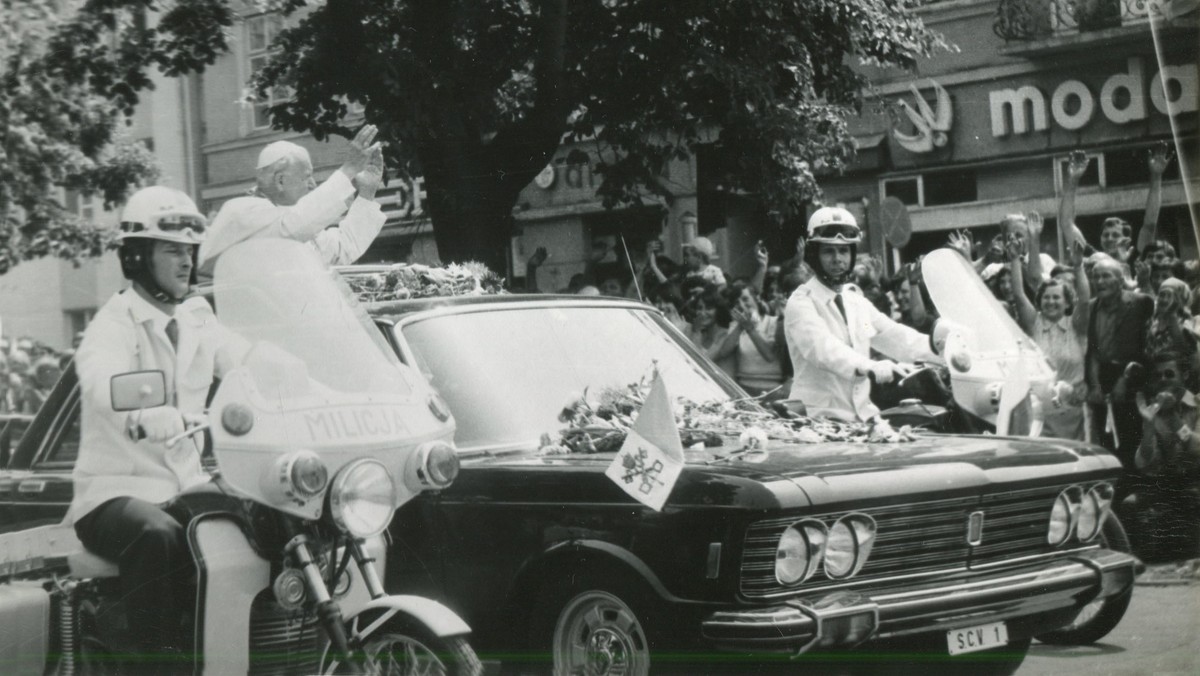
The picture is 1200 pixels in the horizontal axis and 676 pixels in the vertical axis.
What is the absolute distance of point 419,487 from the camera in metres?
4.71

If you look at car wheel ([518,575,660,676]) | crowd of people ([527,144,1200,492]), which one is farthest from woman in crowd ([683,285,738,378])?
car wheel ([518,575,660,676])

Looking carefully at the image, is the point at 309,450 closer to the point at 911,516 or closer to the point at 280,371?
the point at 280,371

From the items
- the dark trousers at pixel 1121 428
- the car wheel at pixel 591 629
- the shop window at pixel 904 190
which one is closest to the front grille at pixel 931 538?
the car wheel at pixel 591 629

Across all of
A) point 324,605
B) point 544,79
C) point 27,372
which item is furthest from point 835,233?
point 27,372

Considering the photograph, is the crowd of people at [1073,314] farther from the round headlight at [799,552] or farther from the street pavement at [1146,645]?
the round headlight at [799,552]

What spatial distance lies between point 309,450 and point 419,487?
1.21 feet

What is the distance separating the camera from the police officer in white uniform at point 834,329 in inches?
271

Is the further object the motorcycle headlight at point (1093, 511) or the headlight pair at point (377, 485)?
the motorcycle headlight at point (1093, 511)

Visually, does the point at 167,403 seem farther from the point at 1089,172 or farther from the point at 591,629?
the point at 1089,172

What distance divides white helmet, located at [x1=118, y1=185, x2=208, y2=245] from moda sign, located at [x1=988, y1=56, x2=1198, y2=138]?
12.4ft

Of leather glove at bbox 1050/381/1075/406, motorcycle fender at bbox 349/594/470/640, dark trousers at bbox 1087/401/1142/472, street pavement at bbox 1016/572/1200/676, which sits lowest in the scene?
street pavement at bbox 1016/572/1200/676

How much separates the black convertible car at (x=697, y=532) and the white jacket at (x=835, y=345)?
890mm

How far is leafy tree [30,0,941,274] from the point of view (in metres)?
5.00

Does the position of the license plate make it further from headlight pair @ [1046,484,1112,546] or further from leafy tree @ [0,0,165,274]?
leafy tree @ [0,0,165,274]
